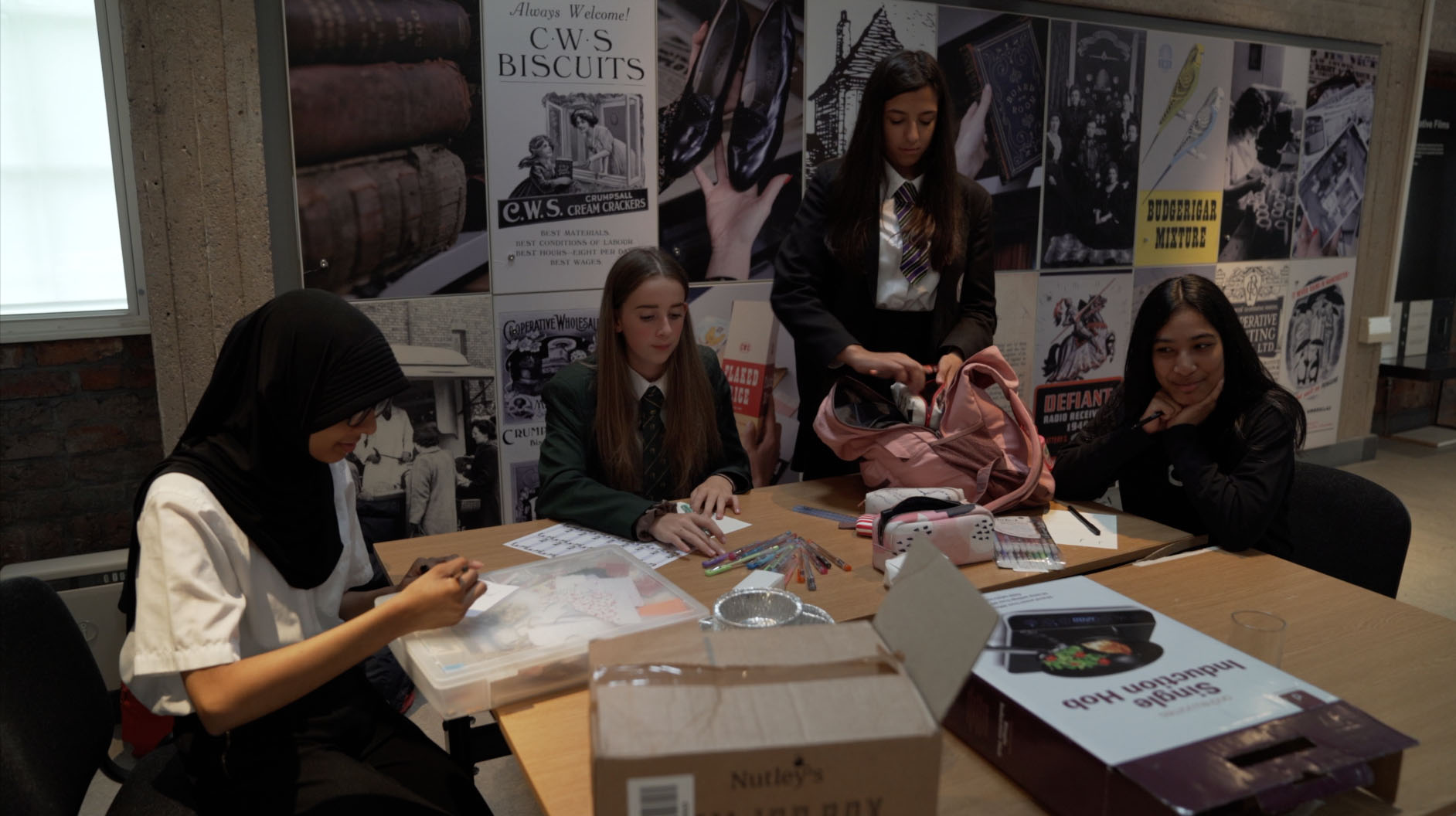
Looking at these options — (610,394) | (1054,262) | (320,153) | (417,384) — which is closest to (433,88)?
(320,153)

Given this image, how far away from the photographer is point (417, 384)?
3039 mm

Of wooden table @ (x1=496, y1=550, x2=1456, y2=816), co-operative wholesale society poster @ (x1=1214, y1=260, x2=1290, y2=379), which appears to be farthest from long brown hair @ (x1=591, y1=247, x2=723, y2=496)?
co-operative wholesale society poster @ (x1=1214, y1=260, x2=1290, y2=379)

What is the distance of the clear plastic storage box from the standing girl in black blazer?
3.33 ft

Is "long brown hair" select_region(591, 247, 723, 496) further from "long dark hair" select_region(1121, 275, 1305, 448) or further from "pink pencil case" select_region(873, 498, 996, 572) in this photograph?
"long dark hair" select_region(1121, 275, 1305, 448)

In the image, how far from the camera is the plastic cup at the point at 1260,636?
48.3 inches

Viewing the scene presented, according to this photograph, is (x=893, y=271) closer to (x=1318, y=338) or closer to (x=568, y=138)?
(x=568, y=138)

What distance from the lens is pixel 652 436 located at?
2232mm

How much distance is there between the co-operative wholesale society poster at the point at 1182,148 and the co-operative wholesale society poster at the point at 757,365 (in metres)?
Answer: 2.09

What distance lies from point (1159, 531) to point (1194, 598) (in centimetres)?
42

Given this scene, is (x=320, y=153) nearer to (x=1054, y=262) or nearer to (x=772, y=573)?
(x=772, y=573)

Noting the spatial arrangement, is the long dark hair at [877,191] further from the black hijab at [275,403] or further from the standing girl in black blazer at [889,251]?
the black hijab at [275,403]

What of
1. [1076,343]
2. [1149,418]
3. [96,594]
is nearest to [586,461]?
[1149,418]

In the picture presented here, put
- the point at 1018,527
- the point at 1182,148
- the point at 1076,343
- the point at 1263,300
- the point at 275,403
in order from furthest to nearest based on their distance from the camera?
the point at 1263,300, the point at 1182,148, the point at 1076,343, the point at 1018,527, the point at 275,403

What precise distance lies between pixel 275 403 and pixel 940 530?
3.78 feet
